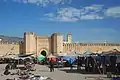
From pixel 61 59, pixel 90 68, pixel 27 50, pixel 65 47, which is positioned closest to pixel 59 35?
pixel 65 47

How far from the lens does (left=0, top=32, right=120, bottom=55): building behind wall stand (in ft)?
211

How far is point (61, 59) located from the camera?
130 ft

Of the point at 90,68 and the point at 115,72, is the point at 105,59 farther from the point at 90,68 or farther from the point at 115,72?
the point at 90,68

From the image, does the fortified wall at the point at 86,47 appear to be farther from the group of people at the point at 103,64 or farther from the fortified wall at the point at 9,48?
the group of people at the point at 103,64

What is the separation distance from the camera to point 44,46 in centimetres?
6438

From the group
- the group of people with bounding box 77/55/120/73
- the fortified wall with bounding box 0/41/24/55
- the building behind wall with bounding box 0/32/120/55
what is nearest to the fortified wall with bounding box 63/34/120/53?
the building behind wall with bounding box 0/32/120/55

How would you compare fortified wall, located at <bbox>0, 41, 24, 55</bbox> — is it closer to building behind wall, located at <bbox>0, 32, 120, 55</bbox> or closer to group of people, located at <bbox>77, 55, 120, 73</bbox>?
building behind wall, located at <bbox>0, 32, 120, 55</bbox>

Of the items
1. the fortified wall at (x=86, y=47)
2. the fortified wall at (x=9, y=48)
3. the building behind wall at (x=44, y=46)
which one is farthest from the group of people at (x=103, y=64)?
the fortified wall at (x=9, y=48)

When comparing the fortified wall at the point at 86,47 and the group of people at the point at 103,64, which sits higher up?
the fortified wall at the point at 86,47

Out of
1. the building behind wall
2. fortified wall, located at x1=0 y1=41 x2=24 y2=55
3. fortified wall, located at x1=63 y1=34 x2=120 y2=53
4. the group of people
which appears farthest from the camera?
fortified wall, located at x1=63 y1=34 x2=120 y2=53

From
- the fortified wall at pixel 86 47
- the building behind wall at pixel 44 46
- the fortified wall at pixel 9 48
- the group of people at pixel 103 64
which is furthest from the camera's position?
the fortified wall at pixel 86 47

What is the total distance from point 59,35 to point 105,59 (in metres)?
44.3

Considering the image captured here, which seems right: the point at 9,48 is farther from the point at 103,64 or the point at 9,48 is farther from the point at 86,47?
the point at 103,64

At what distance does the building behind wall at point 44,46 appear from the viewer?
6419cm
